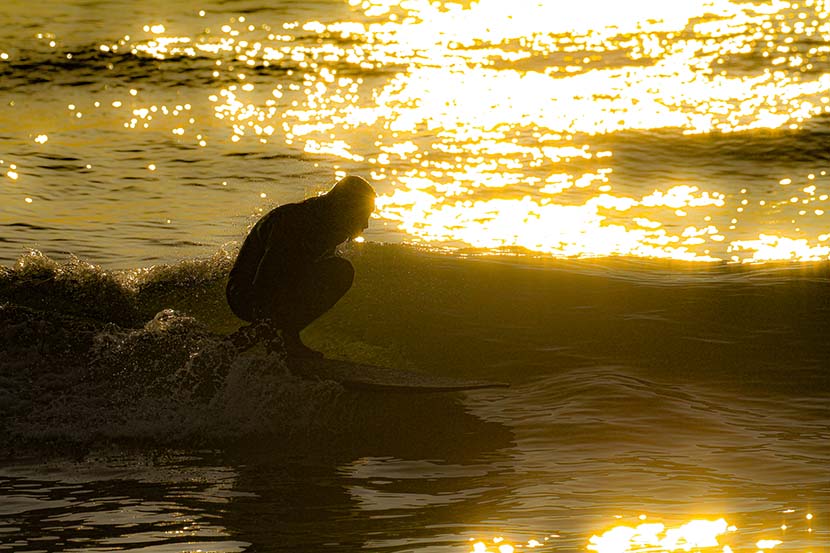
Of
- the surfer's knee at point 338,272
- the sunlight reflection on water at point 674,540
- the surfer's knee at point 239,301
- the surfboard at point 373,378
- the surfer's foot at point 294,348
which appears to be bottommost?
the sunlight reflection on water at point 674,540

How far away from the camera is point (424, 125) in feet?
71.7

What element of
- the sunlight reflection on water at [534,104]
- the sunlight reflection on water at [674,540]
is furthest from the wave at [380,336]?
the sunlight reflection on water at [674,540]

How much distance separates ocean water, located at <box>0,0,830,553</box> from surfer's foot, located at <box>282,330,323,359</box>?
0.18m

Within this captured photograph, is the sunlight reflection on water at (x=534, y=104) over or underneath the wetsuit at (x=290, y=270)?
over

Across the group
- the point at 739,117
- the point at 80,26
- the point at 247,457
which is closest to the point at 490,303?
the point at 247,457

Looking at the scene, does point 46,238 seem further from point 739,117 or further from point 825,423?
point 739,117

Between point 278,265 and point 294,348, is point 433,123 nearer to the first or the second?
point 294,348

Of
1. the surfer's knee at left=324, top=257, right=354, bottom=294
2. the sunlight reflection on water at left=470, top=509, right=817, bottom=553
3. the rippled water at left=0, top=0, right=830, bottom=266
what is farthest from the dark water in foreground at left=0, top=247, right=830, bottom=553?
the rippled water at left=0, top=0, right=830, bottom=266

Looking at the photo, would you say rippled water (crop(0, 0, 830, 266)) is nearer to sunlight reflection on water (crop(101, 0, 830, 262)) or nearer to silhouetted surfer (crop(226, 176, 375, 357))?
sunlight reflection on water (crop(101, 0, 830, 262))

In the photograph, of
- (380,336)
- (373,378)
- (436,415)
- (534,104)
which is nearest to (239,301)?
(373,378)

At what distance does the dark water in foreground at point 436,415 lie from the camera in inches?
286

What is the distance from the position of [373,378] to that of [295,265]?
1.08m

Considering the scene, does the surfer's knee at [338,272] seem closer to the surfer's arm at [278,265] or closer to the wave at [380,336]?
the surfer's arm at [278,265]

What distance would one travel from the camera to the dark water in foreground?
7.26m
